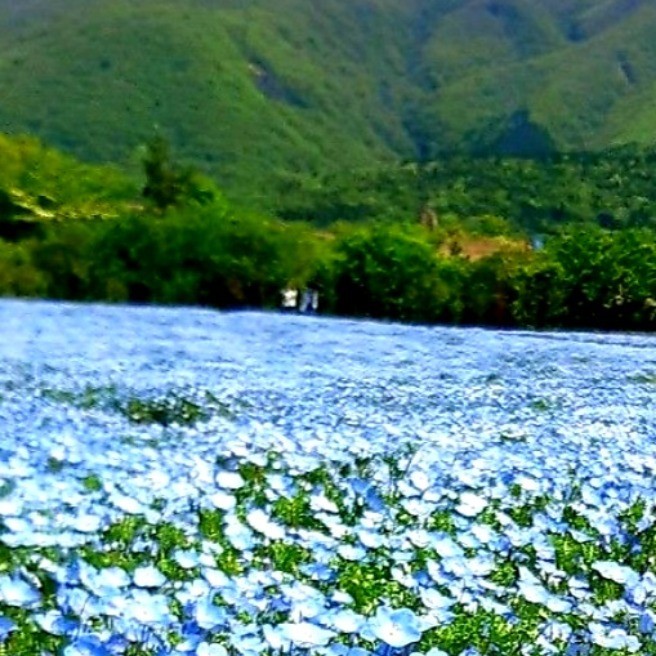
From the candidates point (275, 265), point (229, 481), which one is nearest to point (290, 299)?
point (275, 265)

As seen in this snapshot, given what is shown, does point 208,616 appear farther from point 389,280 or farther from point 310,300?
point 310,300

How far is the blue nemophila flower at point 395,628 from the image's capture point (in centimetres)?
321

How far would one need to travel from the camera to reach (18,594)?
354 cm

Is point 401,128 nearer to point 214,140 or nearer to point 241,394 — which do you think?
point 214,140

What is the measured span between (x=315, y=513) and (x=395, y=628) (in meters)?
2.33

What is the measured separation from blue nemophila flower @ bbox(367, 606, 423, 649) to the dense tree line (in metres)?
28.8

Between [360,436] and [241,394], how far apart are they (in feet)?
6.98

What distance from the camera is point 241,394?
9.91 metres

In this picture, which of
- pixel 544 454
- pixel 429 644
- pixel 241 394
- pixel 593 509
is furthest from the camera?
pixel 241 394

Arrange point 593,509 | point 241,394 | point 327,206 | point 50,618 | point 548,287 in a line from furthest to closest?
1. point 327,206
2. point 548,287
3. point 241,394
4. point 593,509
5. point 50,618

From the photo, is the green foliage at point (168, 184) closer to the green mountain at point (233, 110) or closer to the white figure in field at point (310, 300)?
the white figure in field at point (310, 300)

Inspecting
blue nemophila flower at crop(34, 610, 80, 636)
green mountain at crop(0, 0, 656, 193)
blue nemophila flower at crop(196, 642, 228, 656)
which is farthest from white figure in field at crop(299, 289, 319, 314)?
green mountain at crop(0, 0, 656, 193)

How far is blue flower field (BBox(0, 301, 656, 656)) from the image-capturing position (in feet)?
12.0

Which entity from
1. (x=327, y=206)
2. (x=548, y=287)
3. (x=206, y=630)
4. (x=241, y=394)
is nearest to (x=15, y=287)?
(x=548, y=287)
